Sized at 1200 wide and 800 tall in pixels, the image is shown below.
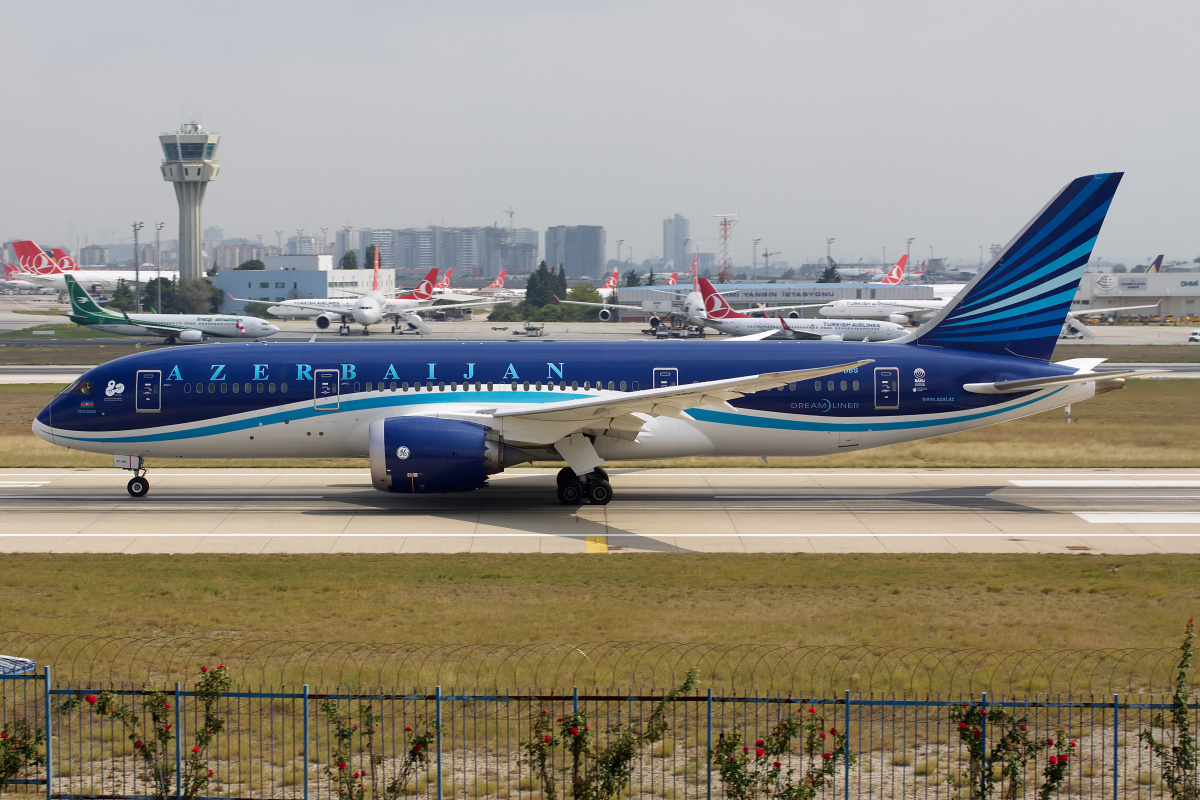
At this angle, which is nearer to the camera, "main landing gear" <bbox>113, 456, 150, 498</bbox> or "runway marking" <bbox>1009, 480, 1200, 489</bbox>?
"main landing gear" <bbox>113, 456, 150, 498</bbox>

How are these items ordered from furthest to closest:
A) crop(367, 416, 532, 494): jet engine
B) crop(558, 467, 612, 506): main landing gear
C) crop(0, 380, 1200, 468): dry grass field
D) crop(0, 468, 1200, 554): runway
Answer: crop(0, 380, 1200, 468): dry grass field
crop(558, 467, 612, 506): main landing gear
crop(367, 416, 532, 494): jet engine
crop(0, 468, 1200, 554): runway

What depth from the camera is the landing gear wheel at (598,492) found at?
30.0m

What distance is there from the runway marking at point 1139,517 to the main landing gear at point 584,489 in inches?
498

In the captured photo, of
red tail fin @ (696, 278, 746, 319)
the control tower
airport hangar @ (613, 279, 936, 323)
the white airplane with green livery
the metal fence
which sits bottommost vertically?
the metal fence

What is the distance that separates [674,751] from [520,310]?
6024 inches

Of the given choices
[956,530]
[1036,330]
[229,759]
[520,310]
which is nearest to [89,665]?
[229,759]

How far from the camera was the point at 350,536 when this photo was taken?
26.3 m

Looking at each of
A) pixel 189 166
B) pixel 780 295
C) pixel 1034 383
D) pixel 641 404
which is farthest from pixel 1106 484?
pixel 189 166

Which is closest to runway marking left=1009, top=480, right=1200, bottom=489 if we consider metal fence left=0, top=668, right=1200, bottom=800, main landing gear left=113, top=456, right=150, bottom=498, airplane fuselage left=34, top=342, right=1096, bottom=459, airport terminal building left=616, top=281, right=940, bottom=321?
airplane fuselage left=34, top=342, right=1096, bottom=459

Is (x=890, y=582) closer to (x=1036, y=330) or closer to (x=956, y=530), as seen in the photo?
(x=956, y=530)

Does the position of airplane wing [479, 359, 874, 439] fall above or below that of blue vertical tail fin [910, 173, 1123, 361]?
below

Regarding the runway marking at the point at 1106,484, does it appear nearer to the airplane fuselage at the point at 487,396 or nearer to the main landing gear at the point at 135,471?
the airplane fuselage at the point at 487,396

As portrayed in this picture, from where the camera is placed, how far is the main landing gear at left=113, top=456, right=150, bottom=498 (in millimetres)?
31203

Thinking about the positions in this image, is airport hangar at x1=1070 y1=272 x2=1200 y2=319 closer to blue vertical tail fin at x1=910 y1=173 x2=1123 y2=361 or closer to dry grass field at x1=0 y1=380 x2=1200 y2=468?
dry grass field at x1=0 y1=380 x2=1200 y2=468
